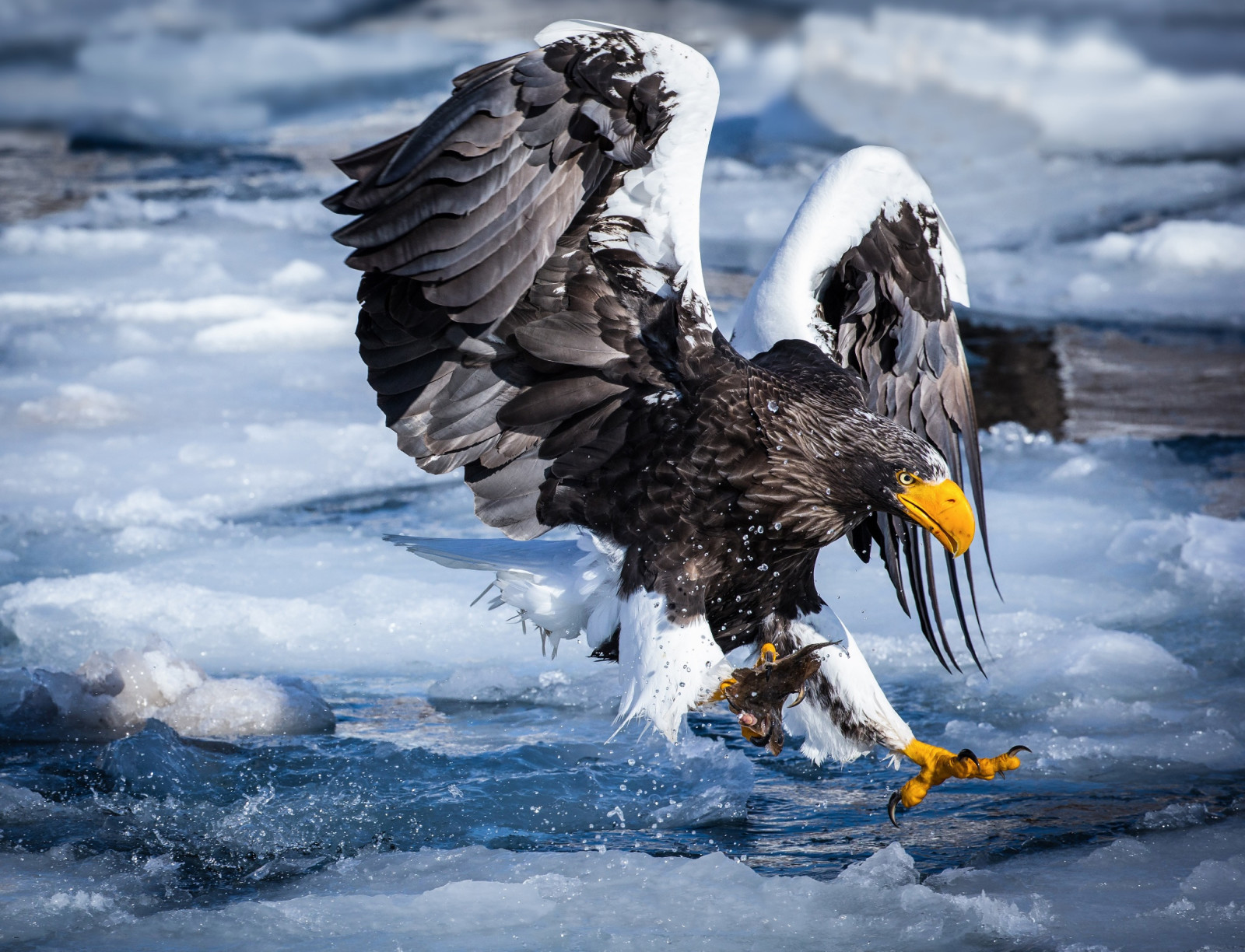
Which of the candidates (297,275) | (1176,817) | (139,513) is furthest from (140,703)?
(297,275)

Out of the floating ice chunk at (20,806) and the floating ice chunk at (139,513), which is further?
the floating ice chunk at (139,513)

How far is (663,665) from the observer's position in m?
2.93

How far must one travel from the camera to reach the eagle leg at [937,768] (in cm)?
286

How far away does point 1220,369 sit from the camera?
7.56m

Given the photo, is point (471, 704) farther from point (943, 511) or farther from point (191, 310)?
point (191, 310)

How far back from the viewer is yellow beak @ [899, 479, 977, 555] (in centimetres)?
277

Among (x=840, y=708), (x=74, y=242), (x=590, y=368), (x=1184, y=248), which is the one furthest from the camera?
(x=74, y=242)

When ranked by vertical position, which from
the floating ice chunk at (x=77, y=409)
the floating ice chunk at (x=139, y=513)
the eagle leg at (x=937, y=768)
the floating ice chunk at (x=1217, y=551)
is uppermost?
the floating ice chunk at (x=77, y=409)

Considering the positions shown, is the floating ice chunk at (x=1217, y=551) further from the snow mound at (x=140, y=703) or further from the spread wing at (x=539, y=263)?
the snow mound at (x=140, y=703)

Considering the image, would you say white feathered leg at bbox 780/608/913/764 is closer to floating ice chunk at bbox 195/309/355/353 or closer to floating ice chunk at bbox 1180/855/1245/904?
floating ice chunk at bbox 1180/855/1245/904

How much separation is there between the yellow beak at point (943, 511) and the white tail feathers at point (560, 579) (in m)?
0.70

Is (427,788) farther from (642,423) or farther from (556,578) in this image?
(642,423)

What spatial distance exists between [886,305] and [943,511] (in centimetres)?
102

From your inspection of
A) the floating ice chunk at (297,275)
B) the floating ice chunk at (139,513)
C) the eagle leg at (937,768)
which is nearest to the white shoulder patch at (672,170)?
the eagle leg at (937,768)
